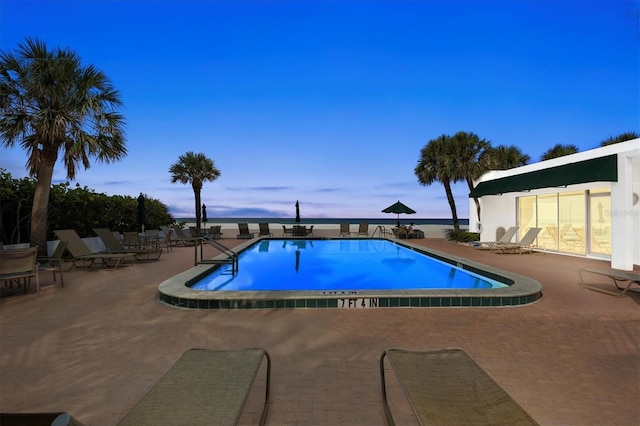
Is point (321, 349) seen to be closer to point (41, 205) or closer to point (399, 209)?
point (41, 205)

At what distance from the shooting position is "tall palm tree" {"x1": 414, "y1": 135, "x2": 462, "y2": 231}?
65.3 feet

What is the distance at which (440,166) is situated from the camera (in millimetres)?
20781

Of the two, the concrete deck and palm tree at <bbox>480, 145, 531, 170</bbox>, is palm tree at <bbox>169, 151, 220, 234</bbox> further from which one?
palm tree at <bbox>480, 145, 531, 170</bbox>

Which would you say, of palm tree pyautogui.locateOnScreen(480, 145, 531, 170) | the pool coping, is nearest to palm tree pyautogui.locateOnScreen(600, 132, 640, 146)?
palm tree pyautogui.locateOnScreen(480, 145, 531, 170)

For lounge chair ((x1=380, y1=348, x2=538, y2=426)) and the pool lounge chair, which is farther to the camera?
the pool lounge chair

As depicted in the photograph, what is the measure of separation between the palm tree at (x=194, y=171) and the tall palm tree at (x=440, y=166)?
13505mm

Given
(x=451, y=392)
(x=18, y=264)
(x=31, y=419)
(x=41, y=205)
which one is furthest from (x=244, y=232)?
(x=31, y=419)

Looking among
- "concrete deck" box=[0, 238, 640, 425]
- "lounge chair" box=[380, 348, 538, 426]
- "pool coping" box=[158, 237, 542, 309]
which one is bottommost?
"concrete deck" box=[0, 238, 640, 425]

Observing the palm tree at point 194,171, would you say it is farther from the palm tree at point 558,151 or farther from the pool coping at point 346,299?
the palm tree at point 558,151

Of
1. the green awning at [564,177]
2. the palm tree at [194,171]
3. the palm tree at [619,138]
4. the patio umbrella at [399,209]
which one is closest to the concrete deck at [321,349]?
the green awning at [564,177]

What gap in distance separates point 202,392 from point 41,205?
1063 cm

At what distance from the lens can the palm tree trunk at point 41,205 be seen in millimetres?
9922

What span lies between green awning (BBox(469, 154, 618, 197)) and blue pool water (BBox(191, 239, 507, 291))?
4.38m

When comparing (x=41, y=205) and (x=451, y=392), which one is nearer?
(x=451, y=392)
